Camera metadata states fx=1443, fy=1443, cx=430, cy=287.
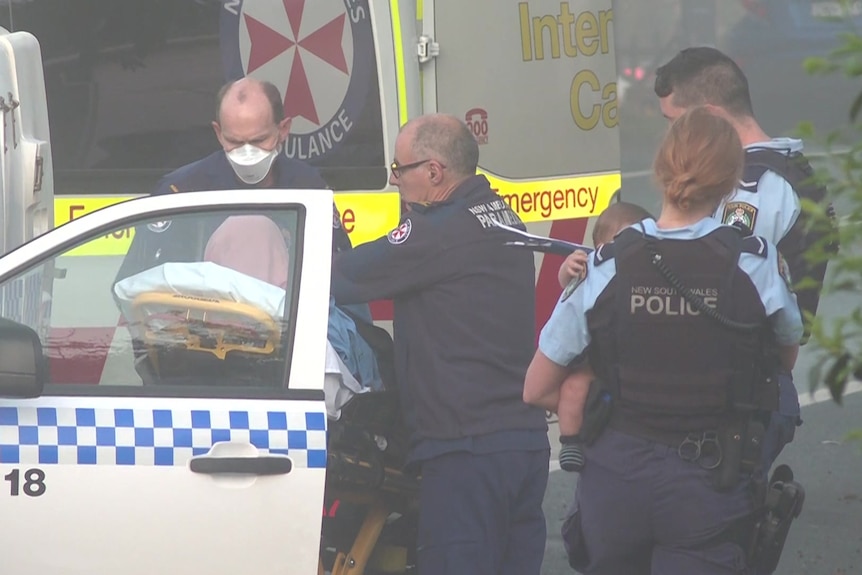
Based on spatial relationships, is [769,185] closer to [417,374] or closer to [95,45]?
[417,374]

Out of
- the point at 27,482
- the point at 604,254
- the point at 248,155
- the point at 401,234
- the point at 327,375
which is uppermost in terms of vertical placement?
the point at 248,155

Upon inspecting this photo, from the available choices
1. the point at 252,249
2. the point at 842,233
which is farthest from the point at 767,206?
the point at 842,233

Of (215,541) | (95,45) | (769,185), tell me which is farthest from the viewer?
(95,45)

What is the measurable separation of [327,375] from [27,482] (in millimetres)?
734

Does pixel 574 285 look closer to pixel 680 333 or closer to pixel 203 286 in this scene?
pixel 680 333

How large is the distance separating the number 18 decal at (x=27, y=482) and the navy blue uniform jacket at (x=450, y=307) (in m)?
0.89

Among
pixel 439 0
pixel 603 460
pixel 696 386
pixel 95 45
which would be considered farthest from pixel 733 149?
pixel 95 45

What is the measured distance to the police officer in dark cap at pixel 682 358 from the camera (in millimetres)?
2896

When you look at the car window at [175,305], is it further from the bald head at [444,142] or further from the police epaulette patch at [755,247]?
the police epaulette patch at [755,247]

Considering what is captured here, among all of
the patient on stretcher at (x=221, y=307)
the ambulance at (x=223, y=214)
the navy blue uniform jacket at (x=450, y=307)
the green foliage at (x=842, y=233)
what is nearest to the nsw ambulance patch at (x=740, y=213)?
the navy blue uniform jacket at (x=450, y=307)

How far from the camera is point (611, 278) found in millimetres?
2928

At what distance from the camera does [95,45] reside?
496 centimetres

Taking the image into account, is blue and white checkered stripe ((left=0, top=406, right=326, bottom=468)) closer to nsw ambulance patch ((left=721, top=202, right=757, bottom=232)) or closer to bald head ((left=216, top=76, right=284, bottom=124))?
nsw ambulance patch ((left=721, top=202, right=757, bottom=232))

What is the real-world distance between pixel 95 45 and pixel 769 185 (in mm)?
2498
